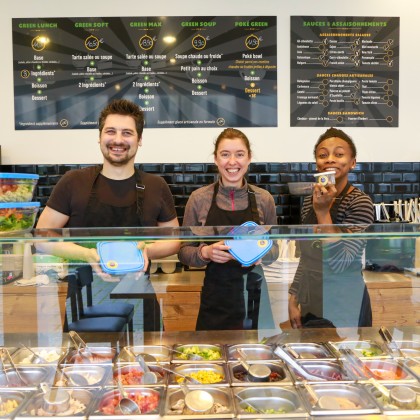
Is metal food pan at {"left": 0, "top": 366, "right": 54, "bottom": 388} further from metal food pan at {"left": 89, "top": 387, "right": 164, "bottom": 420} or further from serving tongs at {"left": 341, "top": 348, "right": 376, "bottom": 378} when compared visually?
serving tongs at {"left": 341, "top": 348, "right": 376, "bottom": 378}

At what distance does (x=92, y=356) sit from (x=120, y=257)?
1.20ft

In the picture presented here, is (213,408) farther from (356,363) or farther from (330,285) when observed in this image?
(330,285)

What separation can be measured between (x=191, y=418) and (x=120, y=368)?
41cm

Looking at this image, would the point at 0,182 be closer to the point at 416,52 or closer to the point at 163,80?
the point at 163,80

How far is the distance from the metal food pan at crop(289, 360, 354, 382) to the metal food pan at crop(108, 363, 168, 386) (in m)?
0.45

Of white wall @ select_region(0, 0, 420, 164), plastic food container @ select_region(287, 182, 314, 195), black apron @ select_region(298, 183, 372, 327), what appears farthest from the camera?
white wall @ select_region(0, 0, 420, 164)

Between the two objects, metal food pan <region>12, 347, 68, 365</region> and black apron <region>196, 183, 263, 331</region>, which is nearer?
metal food pan <region>12, 347, 68, 365</region>

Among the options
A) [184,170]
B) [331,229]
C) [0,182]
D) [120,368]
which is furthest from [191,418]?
[184,170]

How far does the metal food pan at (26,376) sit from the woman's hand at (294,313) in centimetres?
94

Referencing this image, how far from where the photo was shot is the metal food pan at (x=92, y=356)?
1.71m

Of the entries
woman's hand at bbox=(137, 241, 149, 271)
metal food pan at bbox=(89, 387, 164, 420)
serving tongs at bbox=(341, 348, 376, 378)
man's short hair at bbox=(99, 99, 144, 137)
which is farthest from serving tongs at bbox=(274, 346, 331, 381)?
man's short hair at bbox=(99, 99, 144, 137)

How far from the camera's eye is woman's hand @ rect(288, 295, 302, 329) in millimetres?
1969

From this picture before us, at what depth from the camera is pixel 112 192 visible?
2.50 meters

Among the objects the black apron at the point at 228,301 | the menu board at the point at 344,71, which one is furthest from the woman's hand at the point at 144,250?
the menu board at the point at 344,71
